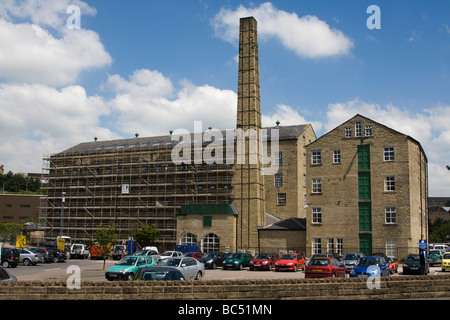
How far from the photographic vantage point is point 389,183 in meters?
45.8

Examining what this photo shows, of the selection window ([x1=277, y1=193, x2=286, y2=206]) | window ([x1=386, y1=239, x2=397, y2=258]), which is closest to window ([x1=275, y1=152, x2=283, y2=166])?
window ([x1=277, y1=193, x2=286, y2=206])

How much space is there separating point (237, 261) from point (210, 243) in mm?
15936

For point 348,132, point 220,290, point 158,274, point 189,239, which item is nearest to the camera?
point 220,290

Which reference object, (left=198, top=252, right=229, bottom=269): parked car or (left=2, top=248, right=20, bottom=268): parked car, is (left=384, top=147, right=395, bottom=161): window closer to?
(left=198, top=252, right=229, bottom=269): parked car

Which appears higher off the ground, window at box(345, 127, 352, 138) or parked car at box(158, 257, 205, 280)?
window at box(345, 127, 352, 138)

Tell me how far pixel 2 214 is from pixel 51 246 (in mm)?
54012

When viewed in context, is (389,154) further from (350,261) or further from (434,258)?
(350,261)

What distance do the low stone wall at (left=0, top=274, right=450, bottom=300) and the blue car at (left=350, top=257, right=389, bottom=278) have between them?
648 centimetres

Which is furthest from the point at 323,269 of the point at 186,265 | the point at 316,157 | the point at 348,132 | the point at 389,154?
the point at 348,132

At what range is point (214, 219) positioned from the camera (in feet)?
170

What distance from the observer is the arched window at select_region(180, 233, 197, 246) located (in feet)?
171

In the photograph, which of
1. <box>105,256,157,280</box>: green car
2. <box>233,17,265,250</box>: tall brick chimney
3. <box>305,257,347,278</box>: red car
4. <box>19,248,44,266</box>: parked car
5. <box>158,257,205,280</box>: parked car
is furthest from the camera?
<box>233,17,265,250</box>: tall brick chimney

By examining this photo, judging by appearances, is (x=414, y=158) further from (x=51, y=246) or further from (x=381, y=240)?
(x=51, y=246)
